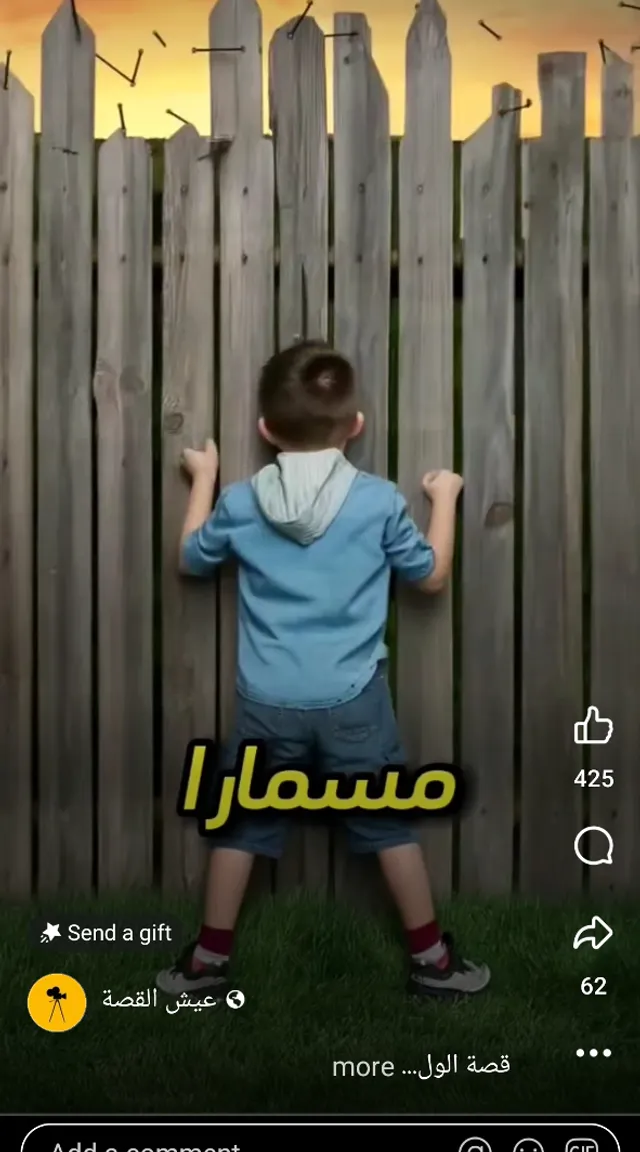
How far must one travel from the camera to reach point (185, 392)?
146cm

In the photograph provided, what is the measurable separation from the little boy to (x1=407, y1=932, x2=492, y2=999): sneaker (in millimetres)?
19

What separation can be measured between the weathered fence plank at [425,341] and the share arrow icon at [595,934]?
287 millimetres

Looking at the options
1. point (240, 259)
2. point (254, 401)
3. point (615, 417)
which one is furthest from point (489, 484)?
point (240, 259)

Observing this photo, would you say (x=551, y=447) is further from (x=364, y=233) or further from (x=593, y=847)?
(x=593, y=847)

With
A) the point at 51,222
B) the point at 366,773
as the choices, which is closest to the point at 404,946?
the point at 366,773

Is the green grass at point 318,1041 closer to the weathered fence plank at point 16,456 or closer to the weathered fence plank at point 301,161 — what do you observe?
the weathered fence plank at point 16,456

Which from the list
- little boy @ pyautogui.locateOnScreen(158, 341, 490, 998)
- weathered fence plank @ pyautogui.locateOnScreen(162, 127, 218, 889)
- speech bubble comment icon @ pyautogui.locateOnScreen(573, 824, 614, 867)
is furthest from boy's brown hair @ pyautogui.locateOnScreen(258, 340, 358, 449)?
speech bubble comment icon @ pyautogui.locateOnScreen(573, 824, 614, 867)

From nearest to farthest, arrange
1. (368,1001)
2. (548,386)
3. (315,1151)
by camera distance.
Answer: (315,1151) < (368,1001) < (548,386)

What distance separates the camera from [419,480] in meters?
1.44

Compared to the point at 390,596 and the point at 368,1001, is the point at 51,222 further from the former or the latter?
the point at 368,1001

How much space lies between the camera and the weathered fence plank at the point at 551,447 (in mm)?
1413

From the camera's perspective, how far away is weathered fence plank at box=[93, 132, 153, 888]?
1.46 metres

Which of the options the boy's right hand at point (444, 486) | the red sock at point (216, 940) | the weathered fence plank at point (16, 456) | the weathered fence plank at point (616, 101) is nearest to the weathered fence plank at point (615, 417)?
the weathered fence plank at point (616, 101)

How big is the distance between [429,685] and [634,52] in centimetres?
71
